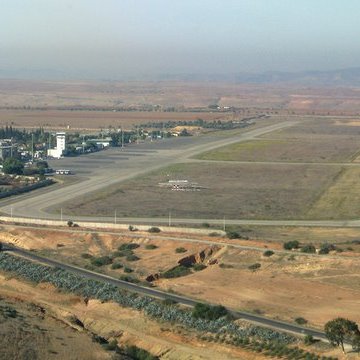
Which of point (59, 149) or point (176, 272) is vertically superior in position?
point (59, 149)

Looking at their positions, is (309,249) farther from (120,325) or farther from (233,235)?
(120,325)

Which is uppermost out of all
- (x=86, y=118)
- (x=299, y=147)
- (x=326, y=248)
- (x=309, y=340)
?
(x=86, y=118)

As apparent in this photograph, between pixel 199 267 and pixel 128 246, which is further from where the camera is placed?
pixel 128 246

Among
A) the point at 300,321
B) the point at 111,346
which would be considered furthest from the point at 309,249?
the point at 111,346

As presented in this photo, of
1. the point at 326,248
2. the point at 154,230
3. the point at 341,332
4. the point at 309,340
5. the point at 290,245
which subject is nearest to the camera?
the point at 341,332

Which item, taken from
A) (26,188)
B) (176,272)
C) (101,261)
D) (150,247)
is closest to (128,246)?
(150,247)

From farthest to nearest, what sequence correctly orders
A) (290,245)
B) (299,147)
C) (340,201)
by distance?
(299,147)
(340,201)
(290,245)
